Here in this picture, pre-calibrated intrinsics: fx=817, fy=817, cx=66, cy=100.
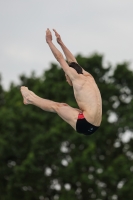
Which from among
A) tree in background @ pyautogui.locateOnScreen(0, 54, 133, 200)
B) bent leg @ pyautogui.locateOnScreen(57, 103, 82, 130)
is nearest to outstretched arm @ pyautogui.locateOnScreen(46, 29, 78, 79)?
bent leg @ pyautogui.locateOnScreen(57, 103, 82, 130)

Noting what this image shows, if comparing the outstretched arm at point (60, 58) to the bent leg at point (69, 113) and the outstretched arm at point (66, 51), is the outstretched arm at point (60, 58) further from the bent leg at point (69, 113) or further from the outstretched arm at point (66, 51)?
the bent leg at point (69, 113)

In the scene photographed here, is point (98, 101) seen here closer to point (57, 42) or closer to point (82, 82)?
point (82, 82)

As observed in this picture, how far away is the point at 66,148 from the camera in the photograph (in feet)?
126

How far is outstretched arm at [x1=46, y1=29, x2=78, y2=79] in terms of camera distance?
14.9 metres

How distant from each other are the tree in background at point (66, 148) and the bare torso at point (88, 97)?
22.2m

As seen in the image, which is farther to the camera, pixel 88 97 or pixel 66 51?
pixel 66 51

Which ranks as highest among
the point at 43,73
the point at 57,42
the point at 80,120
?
the point at 43,73

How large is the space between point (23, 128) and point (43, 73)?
336 cm

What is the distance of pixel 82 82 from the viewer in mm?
14820

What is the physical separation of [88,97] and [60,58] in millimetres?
942

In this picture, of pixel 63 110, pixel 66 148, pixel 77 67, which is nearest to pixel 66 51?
pixel 77 67

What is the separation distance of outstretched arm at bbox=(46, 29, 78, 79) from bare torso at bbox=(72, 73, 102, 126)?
14 cm

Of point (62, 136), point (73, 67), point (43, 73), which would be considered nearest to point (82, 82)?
point (73, 67)

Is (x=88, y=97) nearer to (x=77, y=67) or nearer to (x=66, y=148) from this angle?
(x=77, y=67)
